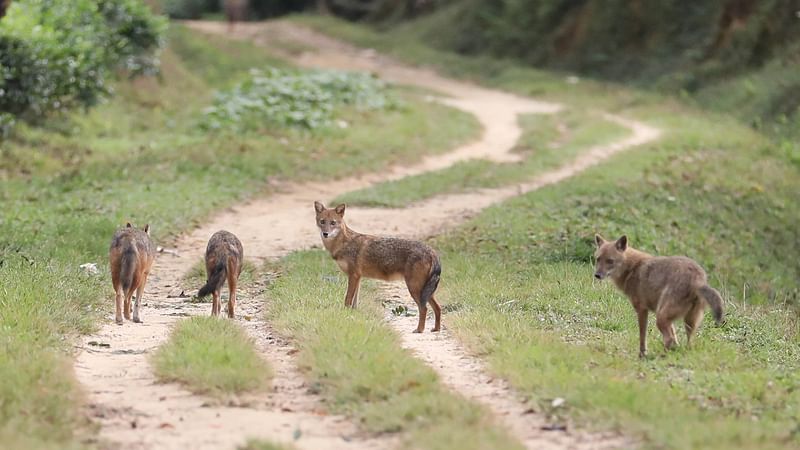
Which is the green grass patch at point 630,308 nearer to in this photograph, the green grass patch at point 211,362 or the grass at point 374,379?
the grass at point 374,379

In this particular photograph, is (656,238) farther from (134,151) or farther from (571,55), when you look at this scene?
(571,55)

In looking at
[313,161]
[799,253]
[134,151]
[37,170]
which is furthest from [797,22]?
[37,170]

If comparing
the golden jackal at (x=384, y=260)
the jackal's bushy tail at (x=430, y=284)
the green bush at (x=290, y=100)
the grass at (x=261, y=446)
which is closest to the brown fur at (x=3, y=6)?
the green bush at (x=290, y=100)

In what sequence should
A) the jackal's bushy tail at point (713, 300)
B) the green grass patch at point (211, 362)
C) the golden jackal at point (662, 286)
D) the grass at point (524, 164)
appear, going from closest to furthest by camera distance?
the green grass patch at point (211, 362) < the jackal's bushy tail at point (713, 300) < the golden jackal at point (662, 286) < the grass at point (524, 164)

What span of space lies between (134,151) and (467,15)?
89.5 feet

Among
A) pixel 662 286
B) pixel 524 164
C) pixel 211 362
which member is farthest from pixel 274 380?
A: pixel 524 164

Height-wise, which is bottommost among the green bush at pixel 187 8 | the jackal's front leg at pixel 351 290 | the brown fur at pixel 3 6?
the green bush at pixel 187 8

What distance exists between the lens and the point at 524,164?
2353cm

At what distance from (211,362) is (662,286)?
385 centimetres

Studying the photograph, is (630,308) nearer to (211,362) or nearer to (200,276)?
(200,276)

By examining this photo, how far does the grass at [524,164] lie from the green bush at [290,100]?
4231 millimetres

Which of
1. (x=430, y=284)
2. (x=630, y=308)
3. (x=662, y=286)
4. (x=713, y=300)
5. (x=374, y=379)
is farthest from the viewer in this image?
(x=630, y=308)

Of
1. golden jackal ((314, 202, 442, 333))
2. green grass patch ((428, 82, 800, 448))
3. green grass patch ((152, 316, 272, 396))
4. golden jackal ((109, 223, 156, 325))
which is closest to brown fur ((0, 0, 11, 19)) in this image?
green grass patch ((428, 82, 800, 448))

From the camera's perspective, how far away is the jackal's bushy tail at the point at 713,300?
9.07m
